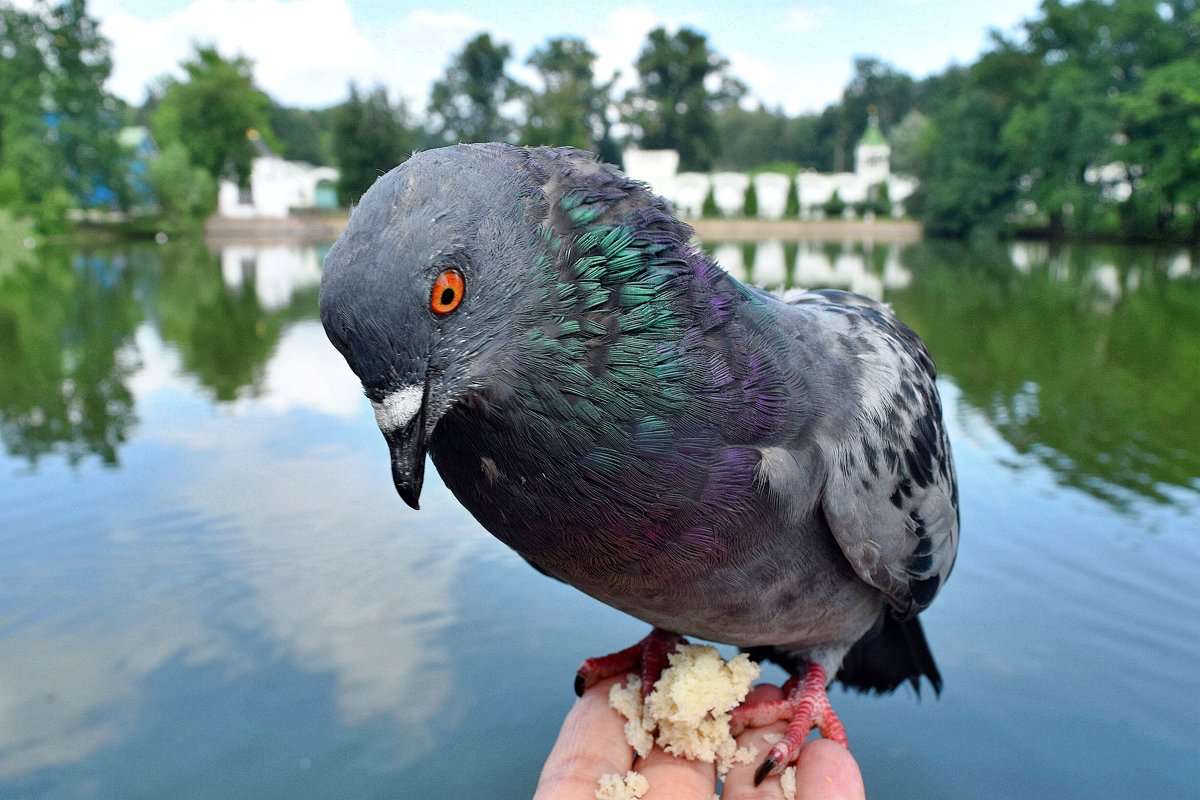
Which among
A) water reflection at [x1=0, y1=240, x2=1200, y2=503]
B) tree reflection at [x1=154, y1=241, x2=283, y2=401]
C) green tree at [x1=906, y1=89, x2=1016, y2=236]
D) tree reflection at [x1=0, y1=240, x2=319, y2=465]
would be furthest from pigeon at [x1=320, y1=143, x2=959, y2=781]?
green tree at [x1=906, y1=89, x2=1016, y2=236]

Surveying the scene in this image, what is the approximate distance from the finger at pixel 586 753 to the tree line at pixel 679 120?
76.4ft

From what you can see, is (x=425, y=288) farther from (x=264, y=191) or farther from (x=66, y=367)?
(x=264, y=191)

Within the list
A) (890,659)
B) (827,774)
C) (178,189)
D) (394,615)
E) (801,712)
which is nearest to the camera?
(827,774)

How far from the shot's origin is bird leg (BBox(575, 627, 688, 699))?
2988 mm

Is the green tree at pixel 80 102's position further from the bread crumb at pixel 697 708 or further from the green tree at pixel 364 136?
the bread crumb at pixel 697 708

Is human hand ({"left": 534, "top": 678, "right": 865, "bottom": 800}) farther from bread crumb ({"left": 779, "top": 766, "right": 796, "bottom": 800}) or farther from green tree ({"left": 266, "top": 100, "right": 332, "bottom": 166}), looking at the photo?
green tree ({"left": 266, "top": 100, "right": 332, "bottom": 166})

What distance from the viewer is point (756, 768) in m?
2.69

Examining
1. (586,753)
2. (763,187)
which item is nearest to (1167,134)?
(763,187)

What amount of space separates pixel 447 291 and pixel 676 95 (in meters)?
68.1

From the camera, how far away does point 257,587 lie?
5.15 m

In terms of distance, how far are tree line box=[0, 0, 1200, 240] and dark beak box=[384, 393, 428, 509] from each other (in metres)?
24.1

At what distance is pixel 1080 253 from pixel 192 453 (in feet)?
107

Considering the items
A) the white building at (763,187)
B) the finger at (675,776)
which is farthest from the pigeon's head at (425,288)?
the white building at (763,187)

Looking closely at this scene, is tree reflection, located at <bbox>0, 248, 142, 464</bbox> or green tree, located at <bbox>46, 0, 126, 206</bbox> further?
green tree, located at <bbox>46, 0, 126, 206</bbox>
